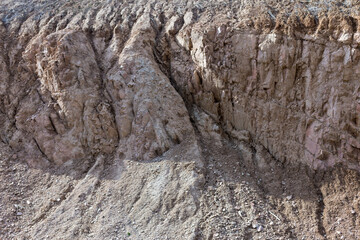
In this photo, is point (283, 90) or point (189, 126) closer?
point (283, 90)

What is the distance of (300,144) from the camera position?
27.4 feet

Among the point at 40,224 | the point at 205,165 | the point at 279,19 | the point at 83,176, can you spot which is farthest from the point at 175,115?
the point at 40,224

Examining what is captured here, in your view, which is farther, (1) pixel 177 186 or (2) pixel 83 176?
(2) pixel 83 176

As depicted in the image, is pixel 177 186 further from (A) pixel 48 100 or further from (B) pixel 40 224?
(A) pixel 48 100

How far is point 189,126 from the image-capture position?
8977 millimetres

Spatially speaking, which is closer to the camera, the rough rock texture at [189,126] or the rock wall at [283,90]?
the rough rock texture at [189,126]

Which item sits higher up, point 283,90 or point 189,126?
point 283,90

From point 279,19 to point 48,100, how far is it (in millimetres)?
7817

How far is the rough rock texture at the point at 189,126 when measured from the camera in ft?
24.7

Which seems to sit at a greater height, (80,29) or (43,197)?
(80,29)

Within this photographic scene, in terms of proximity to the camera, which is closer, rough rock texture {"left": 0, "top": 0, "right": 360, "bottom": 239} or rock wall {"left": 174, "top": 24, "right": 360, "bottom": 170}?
rough rock texture {"left": 0, "top": 0, "right": 360, "bottom": 239}

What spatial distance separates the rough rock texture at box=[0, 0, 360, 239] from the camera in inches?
296

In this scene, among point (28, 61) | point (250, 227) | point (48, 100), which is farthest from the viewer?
point (28, 61)

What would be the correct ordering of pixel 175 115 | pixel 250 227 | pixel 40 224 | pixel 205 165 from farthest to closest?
pixel 175 115, pixel 205 165, pixel 40 224, pixel 250 227
